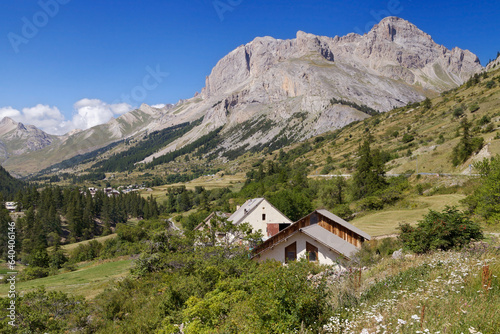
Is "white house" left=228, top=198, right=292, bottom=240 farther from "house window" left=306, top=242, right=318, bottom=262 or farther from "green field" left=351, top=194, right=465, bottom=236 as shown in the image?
"house window" left=306, top=242, right=318, bottom=262

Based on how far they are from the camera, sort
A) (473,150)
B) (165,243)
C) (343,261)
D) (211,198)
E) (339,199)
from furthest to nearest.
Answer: (211,198), (339,199), (473,150), (165,243), (343,261)

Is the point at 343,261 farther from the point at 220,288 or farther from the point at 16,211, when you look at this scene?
the point at 16,211

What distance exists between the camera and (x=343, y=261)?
22.4 m

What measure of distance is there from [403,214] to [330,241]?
17.7m

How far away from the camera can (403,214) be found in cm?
3825

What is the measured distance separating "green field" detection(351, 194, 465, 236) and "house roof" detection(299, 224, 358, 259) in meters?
7.34

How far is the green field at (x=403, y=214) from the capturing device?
34444mm

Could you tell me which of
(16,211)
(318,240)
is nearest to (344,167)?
(318,240)

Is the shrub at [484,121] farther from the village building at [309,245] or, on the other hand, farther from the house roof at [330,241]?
the house roof at [330,241]

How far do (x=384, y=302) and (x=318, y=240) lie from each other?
1815cm

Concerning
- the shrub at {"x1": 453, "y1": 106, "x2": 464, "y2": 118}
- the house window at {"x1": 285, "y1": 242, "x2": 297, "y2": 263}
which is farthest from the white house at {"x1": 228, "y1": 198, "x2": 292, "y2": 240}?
the shrub at {"x1": 453, "y1": 106, "x2": 464, "y2": 118}

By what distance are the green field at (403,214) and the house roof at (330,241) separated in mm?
7344

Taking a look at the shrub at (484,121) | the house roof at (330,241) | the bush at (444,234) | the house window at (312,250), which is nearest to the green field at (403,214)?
the house roof at (330,241)

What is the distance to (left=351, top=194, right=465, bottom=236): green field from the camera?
1356 inches
